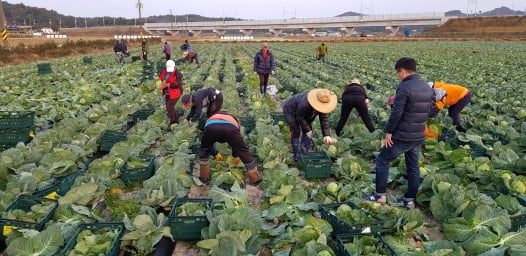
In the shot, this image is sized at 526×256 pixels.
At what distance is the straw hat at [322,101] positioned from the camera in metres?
5.68

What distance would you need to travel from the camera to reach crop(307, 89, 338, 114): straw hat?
18.6 ft

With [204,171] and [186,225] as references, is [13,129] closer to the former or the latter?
[204,171]

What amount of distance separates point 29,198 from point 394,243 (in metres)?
4.51

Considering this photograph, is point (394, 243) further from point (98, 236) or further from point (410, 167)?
point (98, 236)

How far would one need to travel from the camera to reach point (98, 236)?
3893 mm

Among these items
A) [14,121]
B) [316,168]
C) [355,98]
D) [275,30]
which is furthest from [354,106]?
[275,30]

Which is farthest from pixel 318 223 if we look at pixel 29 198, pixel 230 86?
pixel 230 86

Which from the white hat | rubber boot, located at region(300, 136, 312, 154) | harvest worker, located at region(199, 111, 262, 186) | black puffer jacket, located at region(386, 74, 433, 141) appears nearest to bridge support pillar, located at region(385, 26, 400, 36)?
the white hat

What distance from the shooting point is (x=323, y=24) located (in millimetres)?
101938

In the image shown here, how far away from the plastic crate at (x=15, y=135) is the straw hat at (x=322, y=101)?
6003 mm

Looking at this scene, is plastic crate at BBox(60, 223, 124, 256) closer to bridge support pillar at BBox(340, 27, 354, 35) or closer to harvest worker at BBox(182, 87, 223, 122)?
harvest worker at BBox(182, 87, 223, 122)

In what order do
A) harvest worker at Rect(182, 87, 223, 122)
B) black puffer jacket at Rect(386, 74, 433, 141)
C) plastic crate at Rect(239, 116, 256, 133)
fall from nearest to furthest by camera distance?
black puffer jacket at Rect(386, 74, 433, 141) → harvest worker at Rect(182, 87, 223, 122) → plastic crate at Rect(239, 116, 256, 133)

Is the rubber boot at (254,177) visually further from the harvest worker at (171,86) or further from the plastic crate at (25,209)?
the harvest worker at (171,86)

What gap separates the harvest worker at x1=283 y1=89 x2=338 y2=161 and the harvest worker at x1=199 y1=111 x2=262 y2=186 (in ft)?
3.66
